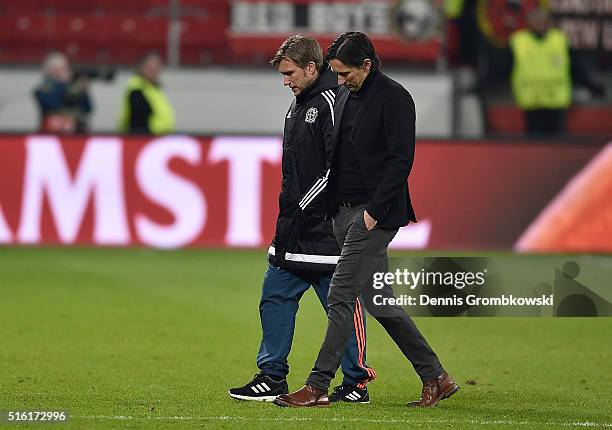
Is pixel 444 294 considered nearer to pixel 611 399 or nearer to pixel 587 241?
pixel 611 399

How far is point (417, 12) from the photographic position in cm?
2020

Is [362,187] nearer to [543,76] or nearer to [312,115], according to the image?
[312,115]

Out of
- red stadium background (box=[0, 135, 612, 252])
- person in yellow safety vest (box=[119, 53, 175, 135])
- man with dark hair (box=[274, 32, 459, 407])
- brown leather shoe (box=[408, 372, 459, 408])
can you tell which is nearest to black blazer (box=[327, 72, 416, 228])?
man with dark hair (box=[274, 32, 459, 407])

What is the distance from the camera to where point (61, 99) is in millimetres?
18922

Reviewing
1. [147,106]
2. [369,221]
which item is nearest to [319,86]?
[369,221]

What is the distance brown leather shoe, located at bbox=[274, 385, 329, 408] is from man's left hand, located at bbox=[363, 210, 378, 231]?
0.92 m

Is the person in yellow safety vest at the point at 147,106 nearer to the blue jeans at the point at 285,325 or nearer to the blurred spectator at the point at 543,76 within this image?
the blurred spectator at the point at 543,76

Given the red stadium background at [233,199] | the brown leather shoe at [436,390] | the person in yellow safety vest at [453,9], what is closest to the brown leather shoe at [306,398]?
the brown leather shoe at [436,390]

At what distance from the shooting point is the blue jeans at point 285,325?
8.14m

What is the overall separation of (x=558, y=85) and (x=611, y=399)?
1146cm

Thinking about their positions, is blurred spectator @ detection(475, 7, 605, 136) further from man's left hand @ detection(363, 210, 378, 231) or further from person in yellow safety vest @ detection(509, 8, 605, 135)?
man's left hand @ detection(363, 210, 378, 231)

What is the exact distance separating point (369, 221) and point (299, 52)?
41.9 inches

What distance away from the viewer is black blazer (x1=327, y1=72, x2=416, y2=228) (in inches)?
297

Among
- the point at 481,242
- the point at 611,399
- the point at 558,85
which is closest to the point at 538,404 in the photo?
the point at 611,399
